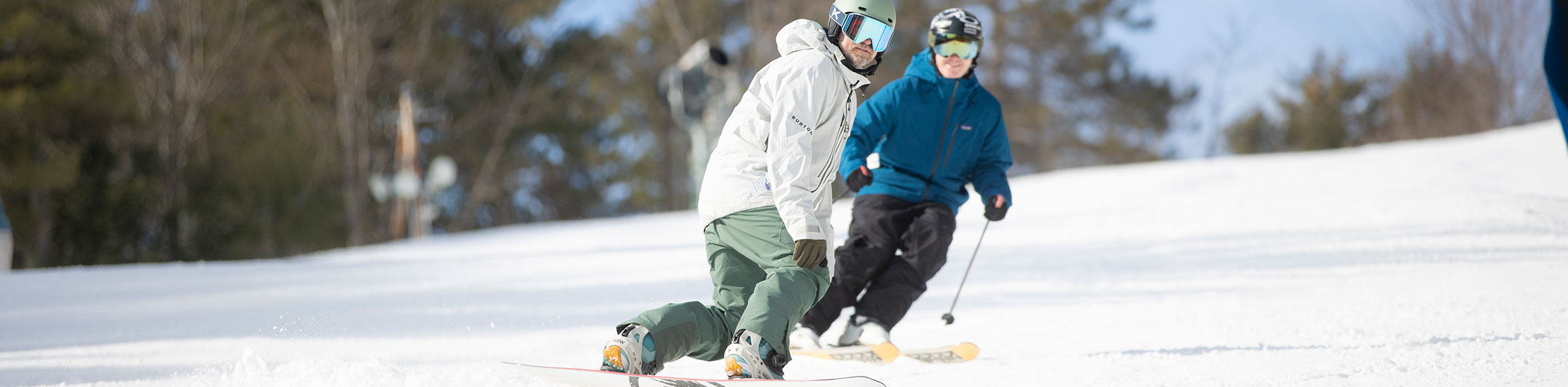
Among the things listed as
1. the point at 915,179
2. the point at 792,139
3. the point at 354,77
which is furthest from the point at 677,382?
the point at 354,77

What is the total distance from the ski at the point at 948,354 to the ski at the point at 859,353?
0.27ft

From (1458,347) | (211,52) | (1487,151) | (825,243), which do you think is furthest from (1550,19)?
(211,52)

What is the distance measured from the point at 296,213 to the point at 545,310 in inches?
822

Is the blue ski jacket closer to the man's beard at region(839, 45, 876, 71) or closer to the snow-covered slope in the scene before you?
the snow-covered slope

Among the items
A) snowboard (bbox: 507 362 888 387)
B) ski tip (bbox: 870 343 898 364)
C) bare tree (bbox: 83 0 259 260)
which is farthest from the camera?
bare tree (bbox: 83 0 259 260)

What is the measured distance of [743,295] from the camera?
2760 mm

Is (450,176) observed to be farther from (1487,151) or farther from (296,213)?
(1487,151)

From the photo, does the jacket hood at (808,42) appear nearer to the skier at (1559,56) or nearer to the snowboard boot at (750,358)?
the snowboard boot at (750,358)

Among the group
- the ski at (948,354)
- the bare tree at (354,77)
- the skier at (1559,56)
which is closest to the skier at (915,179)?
the ski at (948,354)

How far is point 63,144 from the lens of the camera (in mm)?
19234

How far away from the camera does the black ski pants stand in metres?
3.59

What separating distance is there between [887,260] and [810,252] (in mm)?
1143

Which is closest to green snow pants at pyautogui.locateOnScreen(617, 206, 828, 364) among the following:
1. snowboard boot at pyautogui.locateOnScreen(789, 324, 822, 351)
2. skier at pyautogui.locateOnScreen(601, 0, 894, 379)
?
skier at pyautogui.locateOnScreen(601, 0, 894, 379)

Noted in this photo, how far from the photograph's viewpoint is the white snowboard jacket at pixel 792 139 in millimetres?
2547
